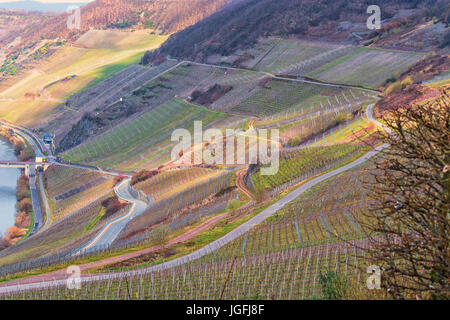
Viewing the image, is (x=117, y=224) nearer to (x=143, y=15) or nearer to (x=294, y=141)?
(x=294, y=141)

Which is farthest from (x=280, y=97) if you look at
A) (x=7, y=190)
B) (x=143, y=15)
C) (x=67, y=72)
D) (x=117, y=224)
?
(x=143, y=15)

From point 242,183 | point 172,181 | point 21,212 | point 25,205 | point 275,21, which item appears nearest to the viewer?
point 242,183

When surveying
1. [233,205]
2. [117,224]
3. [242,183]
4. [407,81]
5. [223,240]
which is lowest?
[223,240]

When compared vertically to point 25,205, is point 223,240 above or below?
below

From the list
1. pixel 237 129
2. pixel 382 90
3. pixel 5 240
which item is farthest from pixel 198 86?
pixel 5 240

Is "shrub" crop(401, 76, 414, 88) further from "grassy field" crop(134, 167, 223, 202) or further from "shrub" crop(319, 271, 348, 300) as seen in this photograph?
"shrub" crop(319, 271, 348, 300)

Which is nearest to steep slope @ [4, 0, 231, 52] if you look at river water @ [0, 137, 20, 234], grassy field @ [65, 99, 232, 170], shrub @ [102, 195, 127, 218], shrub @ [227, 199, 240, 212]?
grassy field @ [65, 99, 232, 170]

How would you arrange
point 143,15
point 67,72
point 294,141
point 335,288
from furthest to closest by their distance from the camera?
point 143,15
point 67,72
point 294,141
point 335,288
